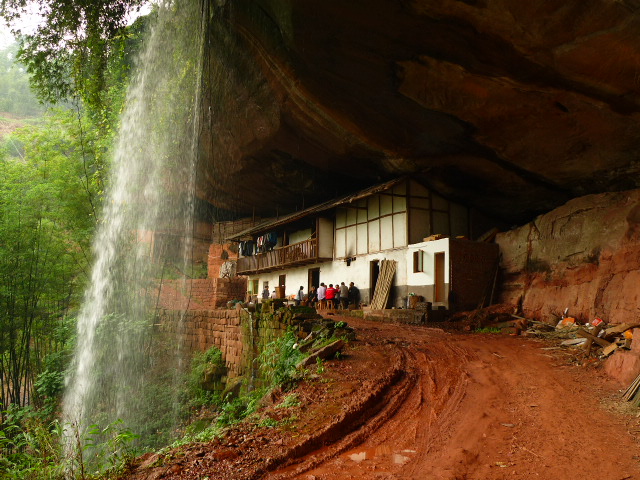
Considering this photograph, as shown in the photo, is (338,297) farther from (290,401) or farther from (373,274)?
(290,401)

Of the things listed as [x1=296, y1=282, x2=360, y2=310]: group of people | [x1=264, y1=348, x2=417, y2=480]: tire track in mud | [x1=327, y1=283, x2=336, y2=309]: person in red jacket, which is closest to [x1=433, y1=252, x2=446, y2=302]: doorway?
[x1=296, y1=282, x2=360, y2=310]: group of people

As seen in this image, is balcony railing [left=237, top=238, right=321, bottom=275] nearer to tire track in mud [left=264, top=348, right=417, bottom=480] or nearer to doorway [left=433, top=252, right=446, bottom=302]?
doorway [left=433, top=252, right=446, bottom=302]

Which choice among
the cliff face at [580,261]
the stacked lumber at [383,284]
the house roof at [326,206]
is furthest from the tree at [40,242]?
the cliff face at [580,261]

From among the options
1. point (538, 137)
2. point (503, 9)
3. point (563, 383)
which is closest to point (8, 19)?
point (503, 9)

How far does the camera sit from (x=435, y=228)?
18.5 metres

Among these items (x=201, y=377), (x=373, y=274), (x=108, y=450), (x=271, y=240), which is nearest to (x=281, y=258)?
(x=271, y=240)

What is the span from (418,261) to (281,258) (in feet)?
33.6

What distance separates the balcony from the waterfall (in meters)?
7.60

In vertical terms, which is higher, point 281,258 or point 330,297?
point 281,258

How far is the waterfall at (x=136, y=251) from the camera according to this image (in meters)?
12.7

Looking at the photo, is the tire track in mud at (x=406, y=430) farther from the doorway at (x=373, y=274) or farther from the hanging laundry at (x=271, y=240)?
the hanging laundry at (x=271, y=240)

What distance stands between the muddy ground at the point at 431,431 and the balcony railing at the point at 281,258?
15.7 m

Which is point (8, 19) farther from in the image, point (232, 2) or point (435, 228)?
point (435, 228)

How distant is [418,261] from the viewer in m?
16.8
